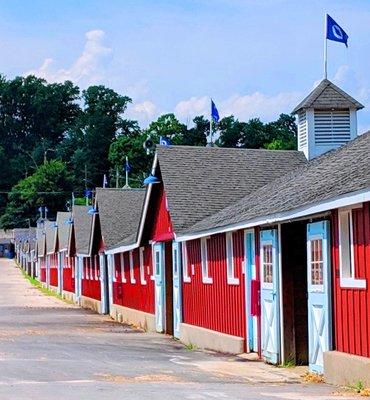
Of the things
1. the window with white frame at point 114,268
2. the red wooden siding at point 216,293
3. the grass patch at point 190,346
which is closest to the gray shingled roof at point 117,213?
the window with white frame at point 114,268

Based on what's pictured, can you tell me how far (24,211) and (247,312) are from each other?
132 m

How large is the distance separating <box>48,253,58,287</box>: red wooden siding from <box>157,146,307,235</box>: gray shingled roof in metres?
50.1

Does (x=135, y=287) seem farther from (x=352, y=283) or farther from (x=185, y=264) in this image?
(x=352, y=283)

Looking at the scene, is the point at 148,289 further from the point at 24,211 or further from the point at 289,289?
the point at 24,211

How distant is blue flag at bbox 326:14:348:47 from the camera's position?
2592 cm

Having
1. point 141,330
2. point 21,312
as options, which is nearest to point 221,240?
point 141,330

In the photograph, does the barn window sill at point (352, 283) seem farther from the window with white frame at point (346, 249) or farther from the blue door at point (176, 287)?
the blue door at point (176, 287)

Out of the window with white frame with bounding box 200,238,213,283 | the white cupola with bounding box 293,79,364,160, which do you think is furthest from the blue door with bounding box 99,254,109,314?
the window with white frame with bounding box 200,238,213,283

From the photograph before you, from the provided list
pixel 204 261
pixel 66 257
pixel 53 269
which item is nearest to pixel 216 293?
pixel 204 261

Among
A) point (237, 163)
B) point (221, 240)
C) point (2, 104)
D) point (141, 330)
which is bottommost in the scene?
point (141, 330)

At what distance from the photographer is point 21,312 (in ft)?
146

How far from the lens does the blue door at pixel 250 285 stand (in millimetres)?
21219

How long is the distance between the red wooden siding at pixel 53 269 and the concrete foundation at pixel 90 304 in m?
24.6

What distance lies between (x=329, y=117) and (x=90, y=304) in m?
24.2
